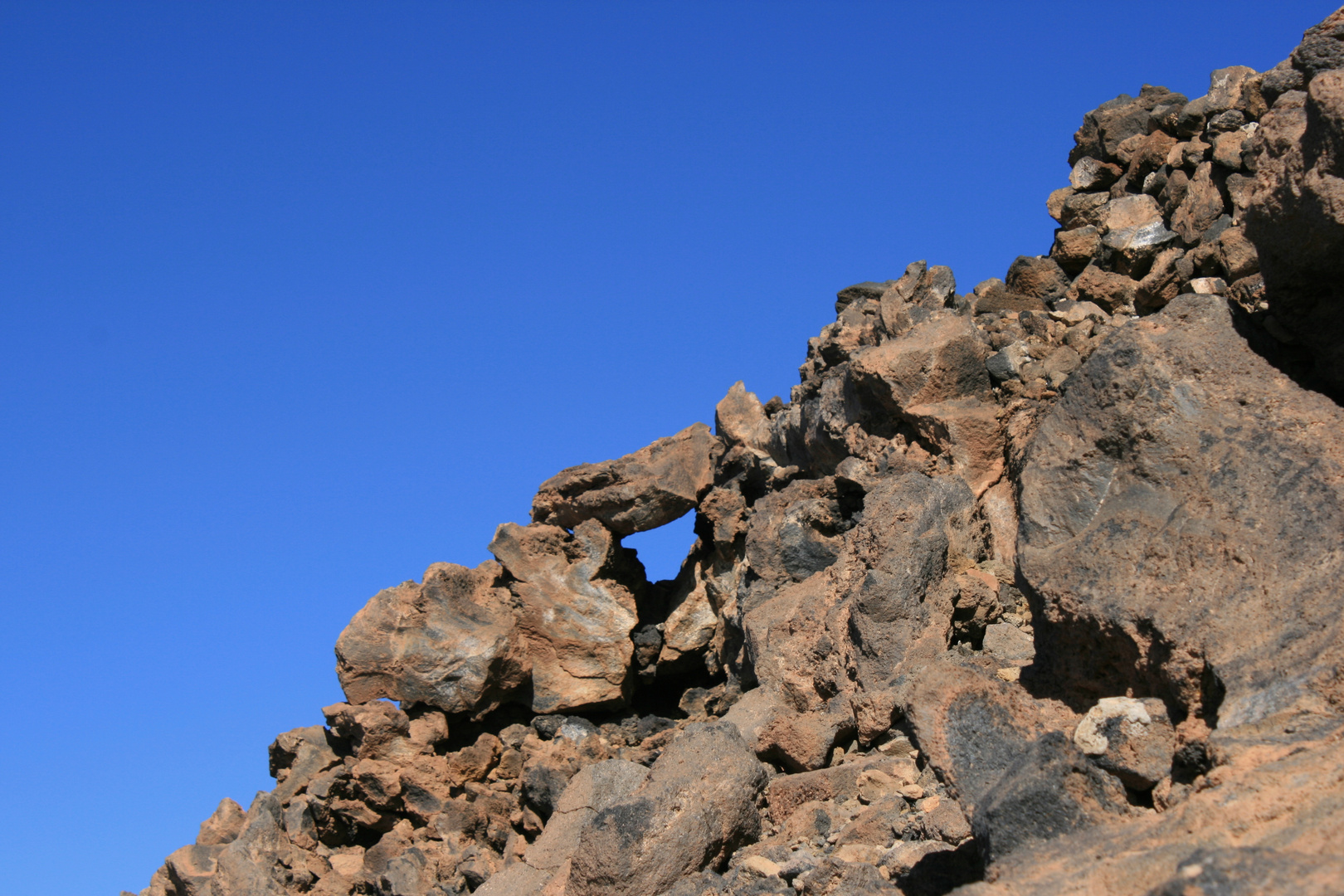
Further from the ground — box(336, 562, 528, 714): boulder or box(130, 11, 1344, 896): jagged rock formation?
box(336, 562, 528, 714): boulder

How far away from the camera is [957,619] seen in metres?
8.34

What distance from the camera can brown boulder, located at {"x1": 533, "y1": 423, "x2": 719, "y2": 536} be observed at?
13.4 metres

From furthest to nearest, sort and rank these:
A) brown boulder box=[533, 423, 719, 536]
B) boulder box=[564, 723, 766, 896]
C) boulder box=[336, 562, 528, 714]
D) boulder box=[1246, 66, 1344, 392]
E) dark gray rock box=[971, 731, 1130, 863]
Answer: brown boulder box=[533, 423, 719, 536]
boulder box=[336, 562, 528, 714]
boulder box=[564, 723, 766, 896]
boulder box=[1246, 66, 1344, 392]
dark gray rock box=[971, 731, 1130, 863]

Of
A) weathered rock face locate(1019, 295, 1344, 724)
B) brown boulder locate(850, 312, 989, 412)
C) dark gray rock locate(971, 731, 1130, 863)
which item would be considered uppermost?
brown boulder locate(850, 312, 989, 412)

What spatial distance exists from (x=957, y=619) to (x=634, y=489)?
557 cm

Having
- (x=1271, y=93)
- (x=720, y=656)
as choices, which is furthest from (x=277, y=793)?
(x=1271, y=93)

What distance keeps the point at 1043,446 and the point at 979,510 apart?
3311mm

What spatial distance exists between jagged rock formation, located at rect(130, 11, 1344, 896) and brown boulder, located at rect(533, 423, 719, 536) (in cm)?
5

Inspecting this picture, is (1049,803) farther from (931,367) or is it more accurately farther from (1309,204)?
(931,367)

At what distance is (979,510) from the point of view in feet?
30.3

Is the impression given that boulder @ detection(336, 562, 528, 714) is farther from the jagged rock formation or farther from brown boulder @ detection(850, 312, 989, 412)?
brown boulder @ detection(850, 312, 989, 412)

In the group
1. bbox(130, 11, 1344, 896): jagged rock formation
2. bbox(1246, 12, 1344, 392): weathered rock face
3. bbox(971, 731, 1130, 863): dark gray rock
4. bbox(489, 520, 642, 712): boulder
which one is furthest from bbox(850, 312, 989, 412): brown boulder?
bbox(971, 731, 1130, 863): dark gray rock

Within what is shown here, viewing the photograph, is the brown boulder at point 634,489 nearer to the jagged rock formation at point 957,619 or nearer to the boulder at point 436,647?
the jagged rock formation at point 957,619

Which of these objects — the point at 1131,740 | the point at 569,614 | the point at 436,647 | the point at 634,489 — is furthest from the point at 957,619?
the point at 436,647
